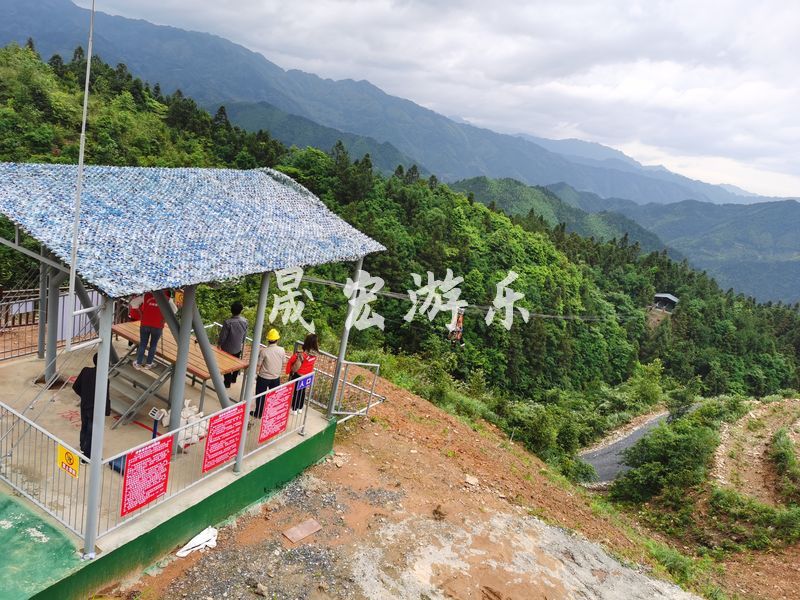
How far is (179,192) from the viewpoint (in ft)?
23.1

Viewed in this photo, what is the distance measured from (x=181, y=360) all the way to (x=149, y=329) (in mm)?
1190

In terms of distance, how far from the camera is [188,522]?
21.4 ft

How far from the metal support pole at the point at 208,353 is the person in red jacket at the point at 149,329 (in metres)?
0.69

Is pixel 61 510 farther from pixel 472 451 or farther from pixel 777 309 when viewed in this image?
pixel 777 309

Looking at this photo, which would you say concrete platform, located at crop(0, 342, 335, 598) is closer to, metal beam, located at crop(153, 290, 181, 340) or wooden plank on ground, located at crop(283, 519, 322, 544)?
Result: wooden plank on ground, located at crop(283, 519, 322, 544)


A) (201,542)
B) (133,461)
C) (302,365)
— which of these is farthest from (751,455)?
(133,461)

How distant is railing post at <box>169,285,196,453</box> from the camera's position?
21.6ft

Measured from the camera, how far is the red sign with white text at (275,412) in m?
7.80

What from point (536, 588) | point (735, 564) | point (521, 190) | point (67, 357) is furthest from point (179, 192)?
point (521, 190)

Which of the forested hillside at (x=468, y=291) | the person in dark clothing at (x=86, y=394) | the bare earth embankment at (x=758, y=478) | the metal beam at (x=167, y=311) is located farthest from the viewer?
the forested hillside at (x=468, y=291)

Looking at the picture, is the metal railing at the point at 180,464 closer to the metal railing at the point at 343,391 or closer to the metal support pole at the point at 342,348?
the metal support pole at the point at 342,348

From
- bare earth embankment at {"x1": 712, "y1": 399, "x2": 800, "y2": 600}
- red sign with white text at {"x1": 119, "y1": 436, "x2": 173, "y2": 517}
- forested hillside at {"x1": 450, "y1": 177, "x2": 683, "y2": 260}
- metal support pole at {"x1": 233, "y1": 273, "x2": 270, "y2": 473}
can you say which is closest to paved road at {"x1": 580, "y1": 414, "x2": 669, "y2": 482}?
bare earth embankment at {"x1": 712, "y1": 399, "x2": 800, "y2": 600}

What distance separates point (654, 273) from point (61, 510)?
71.3 m

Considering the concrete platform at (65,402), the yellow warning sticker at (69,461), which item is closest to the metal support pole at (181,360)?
the concrete platform at (65,402)
